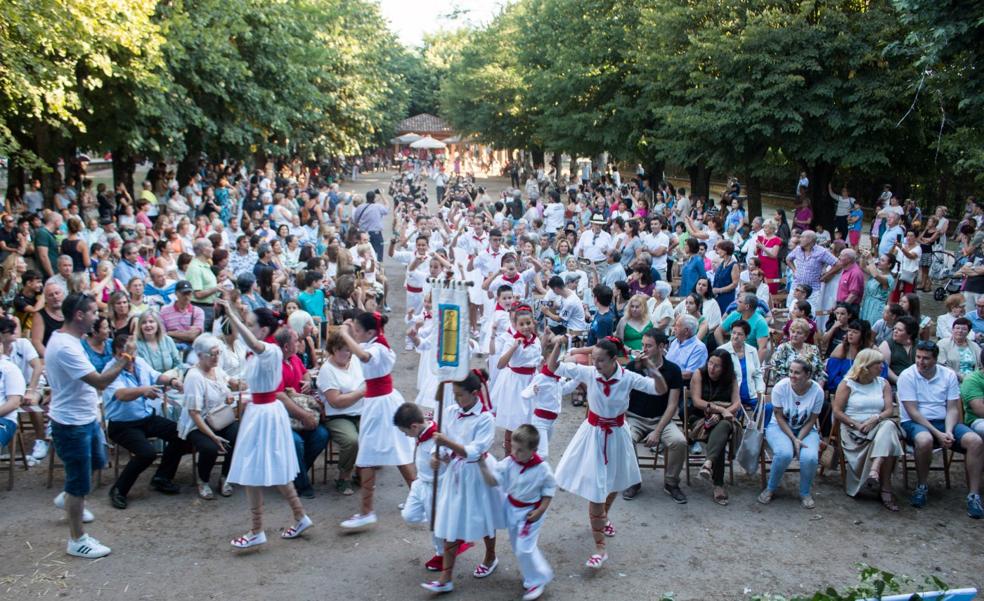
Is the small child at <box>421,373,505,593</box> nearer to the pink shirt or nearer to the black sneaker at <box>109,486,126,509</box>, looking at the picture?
the black sneaker at <box>109,486,126,509</box>

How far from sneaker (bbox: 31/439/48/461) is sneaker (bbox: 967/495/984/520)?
859 centimetres

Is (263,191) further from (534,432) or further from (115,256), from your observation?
(534,432)

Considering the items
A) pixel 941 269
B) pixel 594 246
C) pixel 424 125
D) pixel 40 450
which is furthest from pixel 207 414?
pixel 424 125

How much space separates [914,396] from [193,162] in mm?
20077

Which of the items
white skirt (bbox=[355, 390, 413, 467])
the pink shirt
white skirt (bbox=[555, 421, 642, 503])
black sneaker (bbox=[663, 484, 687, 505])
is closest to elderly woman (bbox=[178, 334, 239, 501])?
white skirt (bbox=[355, 390, 413, 467])

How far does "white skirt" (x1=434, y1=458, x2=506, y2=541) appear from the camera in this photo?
5.86 metres

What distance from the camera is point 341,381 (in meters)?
7.66

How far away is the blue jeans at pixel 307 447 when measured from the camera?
770cm

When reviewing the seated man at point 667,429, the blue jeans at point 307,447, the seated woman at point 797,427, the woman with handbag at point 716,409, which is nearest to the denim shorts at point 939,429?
the seated woman at point 797,427

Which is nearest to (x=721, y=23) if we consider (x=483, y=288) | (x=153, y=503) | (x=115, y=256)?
(x=483, y=288)

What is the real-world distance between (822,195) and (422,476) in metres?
17.3

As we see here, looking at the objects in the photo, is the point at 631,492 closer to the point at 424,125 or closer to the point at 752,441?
the point at 752,441

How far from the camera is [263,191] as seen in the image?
23.1 m

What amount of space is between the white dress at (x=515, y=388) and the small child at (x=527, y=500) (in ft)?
7.33
